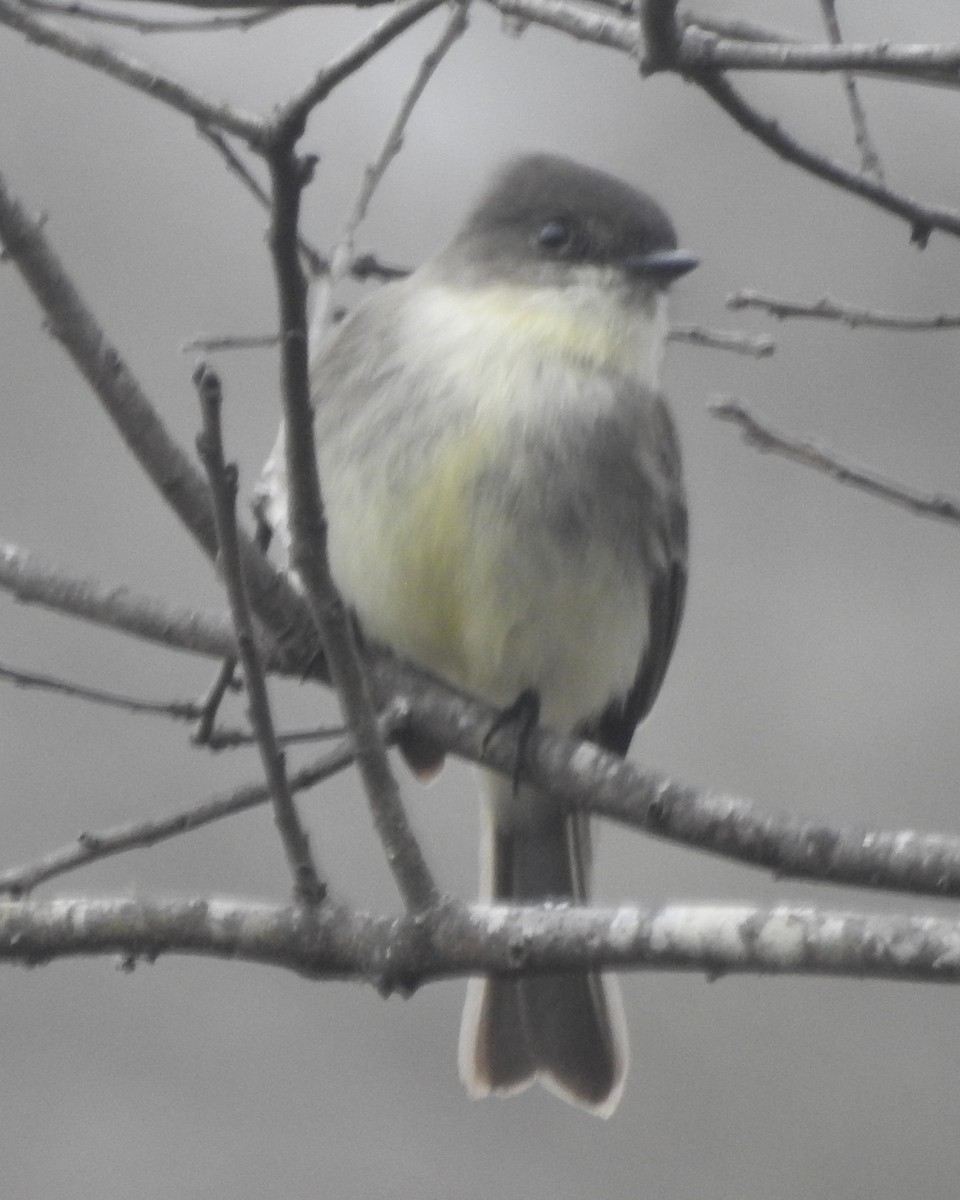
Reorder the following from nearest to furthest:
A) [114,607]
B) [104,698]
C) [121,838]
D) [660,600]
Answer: [121,838] → [104,698] → [114,607] → [660,600]

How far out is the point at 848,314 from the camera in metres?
3.38

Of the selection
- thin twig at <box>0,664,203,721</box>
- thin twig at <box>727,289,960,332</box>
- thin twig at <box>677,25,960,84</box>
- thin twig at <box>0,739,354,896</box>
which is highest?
thin twig at <box>727,289,960,332</box>

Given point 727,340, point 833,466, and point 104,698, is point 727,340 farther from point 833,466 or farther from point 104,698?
point 104,698

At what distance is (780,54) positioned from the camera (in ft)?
8.91

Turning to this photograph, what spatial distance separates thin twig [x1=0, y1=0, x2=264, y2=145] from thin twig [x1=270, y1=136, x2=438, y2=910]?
0.90 ft

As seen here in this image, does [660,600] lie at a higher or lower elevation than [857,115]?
lower

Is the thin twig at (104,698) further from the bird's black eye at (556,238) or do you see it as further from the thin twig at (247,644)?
the bird's black eye at (556,238)

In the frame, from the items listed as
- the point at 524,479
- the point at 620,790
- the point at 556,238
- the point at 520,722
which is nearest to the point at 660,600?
the point at 524,479

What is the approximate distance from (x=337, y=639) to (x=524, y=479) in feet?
4.34

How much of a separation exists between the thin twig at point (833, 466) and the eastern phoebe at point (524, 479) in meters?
0.71

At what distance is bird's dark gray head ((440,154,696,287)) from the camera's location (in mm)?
4566

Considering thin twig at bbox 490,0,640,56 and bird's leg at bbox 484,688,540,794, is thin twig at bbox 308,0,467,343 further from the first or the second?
thin twig at bbox 490,0,640,56

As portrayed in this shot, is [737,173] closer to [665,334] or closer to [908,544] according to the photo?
[908,544]

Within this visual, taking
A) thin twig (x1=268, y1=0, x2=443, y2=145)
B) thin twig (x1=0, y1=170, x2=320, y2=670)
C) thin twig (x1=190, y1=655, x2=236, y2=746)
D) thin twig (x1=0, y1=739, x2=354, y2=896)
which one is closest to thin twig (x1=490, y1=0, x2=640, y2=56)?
thin twig (x1=268, y1=0, x2=443, y2=145)
